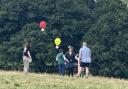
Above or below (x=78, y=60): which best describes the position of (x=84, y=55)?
above

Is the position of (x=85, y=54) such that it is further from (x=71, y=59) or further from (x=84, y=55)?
(x=71, y=59)

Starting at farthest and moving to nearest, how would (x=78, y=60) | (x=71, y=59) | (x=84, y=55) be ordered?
(x=71, y=59), (x=78, y=60), (x=84, y=55)

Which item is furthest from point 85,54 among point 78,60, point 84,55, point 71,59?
point 71,59

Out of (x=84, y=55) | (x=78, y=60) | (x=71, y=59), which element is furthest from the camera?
(x=71, y=59)

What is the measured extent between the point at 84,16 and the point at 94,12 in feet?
3.92

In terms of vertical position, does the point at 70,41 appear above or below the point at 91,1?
below

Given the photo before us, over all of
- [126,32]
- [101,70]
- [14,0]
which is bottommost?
[101,70]

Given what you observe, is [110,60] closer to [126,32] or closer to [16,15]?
[126,32]

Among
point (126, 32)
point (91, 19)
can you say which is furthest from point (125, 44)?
point (91, 19)

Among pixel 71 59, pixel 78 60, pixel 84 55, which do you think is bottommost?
pixel 71 59

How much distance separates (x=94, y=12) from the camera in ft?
160

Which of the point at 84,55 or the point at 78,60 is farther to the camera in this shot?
the point at 78,60

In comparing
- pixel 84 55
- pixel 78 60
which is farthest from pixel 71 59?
pixel 84 55

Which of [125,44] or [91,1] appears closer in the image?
[125,44]
